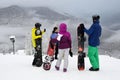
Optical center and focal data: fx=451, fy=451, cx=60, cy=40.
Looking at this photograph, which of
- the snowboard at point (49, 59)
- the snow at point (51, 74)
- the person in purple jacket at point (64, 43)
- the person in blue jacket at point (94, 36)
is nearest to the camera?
the snow at point (51, 74)

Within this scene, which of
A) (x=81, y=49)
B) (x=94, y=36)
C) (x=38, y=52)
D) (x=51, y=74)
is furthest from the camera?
(x=38, y=52)

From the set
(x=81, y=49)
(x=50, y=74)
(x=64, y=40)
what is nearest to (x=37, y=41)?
(x=64, y=40)

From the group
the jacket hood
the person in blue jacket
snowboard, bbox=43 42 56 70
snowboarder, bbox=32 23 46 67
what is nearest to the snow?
snowboard, bbox=43 42 56 70

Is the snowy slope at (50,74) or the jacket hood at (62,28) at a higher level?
the jacket hood at (62,28)

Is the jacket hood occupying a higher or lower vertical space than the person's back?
higher

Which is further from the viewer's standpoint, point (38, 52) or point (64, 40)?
point (38, 52)

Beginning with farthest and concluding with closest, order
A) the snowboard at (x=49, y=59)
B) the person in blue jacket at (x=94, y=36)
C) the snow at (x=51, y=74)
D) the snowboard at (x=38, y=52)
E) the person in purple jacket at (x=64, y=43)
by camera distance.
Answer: the snowboard at (x=38, y=52) → the snowboard at (x=49, y=59) → the person in blue jacket at (x=94, y=36) → the person in purple jacket at (x=64, y=43) → the snow at (x=51, y=74)

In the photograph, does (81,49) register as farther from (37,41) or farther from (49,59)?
(37,41)

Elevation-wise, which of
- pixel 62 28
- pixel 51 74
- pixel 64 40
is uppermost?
pixel 62 28

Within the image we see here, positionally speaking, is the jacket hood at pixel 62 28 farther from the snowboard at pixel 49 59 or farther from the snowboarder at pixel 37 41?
the snowboarder at pixel 37 41

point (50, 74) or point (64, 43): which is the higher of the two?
point (64, 43)

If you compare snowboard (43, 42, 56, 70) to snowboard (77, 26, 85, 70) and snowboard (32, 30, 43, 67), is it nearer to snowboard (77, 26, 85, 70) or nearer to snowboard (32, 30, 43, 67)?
snowboard (32, 30, 43, 67)

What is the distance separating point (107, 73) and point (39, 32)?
3.64 meters

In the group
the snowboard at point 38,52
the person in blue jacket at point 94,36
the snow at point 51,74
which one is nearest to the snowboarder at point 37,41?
the snowboard at point 38,52
